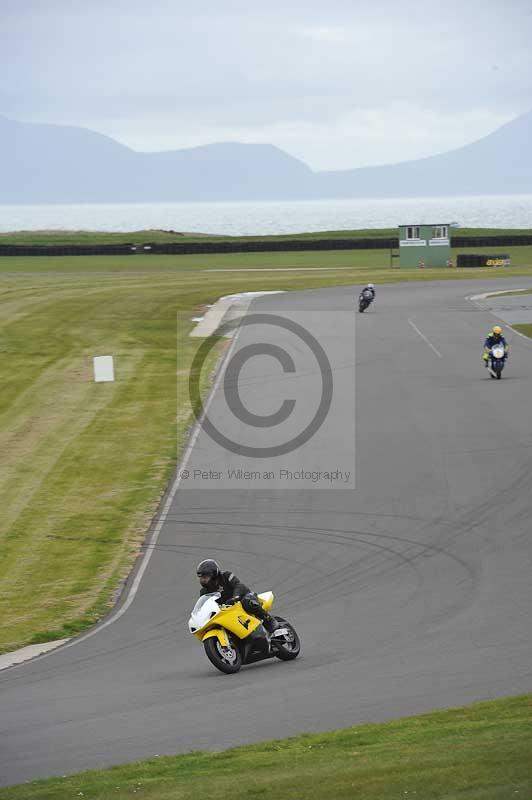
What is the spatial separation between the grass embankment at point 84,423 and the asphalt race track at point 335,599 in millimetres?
1079

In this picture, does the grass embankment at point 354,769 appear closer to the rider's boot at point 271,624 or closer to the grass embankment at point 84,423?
the rider's boot at point 271,624

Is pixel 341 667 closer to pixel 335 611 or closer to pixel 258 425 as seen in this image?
pixel 335 611

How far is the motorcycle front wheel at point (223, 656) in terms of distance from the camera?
1338 cm

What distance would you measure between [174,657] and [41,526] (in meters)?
8.42

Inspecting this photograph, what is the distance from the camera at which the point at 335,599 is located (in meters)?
16.5

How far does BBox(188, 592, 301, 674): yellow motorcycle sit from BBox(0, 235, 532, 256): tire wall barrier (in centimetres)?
8841

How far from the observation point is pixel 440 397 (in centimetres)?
3347

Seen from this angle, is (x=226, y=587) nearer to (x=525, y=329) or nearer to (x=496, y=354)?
(x=496, y=354)

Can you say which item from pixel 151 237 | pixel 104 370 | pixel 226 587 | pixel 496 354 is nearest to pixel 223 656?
pixel 226 587

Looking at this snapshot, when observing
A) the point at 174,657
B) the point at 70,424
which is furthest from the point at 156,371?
the point at 174,657

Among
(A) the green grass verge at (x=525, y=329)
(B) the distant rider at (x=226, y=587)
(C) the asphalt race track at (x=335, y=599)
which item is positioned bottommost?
(A) the green grass verge at (x=525, y=329)

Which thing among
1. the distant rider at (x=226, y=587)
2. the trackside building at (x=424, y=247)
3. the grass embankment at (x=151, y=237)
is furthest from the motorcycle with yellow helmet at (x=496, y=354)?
the grass embankment at (x=151, y=237)

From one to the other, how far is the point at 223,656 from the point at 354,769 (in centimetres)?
419

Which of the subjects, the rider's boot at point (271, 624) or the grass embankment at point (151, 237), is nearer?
the rider's boot at point (271, 624)
